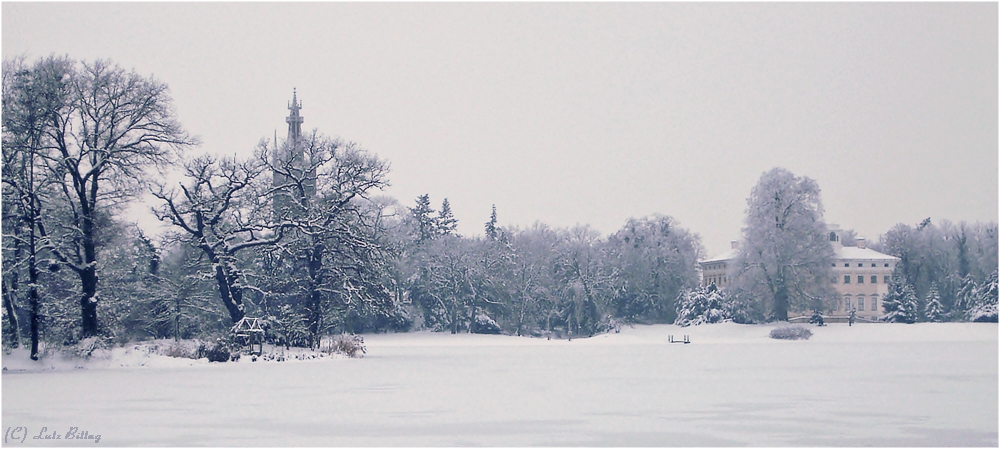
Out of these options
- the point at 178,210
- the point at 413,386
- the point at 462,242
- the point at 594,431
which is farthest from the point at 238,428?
the point at 462,242

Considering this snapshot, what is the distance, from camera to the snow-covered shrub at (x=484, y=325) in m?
81.8

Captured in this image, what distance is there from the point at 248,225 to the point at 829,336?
40666 mm

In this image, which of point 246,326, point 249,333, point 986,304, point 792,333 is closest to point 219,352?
point 249,333

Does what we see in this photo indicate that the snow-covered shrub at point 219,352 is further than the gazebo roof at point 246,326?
No

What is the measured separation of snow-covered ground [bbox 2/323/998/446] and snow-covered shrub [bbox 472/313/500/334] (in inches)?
1793

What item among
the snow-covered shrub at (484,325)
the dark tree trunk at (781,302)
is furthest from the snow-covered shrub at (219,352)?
the snow-covered shrub at (484,325)

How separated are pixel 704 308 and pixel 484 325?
16.3 meters

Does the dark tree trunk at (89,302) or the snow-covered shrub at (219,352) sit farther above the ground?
the dark tree trunk at (89,302)

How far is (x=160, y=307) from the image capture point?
40.1m

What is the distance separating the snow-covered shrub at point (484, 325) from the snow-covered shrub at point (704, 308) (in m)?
13.7

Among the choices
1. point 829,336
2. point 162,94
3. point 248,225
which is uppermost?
point 162,94

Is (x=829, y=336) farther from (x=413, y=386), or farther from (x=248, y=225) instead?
(x=413, y=386)

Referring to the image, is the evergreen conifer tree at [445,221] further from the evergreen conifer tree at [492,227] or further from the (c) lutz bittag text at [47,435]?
the (c) lutz bittag text at [47,435]

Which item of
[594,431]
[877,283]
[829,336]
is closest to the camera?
[594,431]
